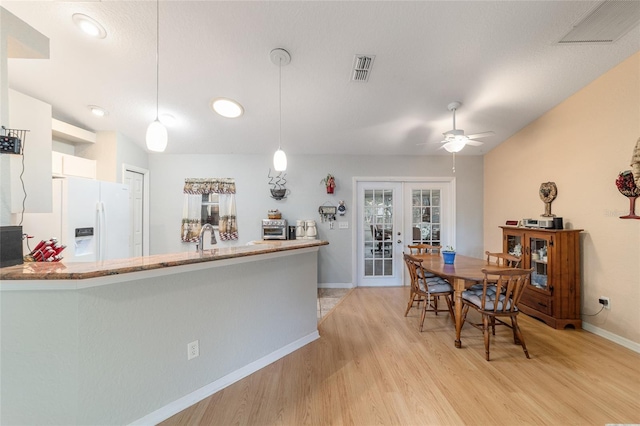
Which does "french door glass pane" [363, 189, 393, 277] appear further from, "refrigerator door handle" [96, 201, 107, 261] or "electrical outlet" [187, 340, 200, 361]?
"refrigerator door handle" [96, 201, 107, 261]

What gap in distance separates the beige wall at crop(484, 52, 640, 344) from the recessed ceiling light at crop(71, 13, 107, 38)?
4937mm

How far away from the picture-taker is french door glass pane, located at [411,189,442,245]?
177 inches


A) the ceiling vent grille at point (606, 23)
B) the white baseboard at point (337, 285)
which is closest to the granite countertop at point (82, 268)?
the white baseboard at point (337, 285)

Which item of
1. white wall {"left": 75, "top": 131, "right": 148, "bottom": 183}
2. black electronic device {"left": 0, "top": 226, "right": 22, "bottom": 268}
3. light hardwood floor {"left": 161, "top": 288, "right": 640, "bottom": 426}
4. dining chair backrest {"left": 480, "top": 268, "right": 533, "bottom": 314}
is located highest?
white wall {"left": 75, "top": 131, "right": 148, "bottom": 183}

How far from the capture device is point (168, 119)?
3.28 m

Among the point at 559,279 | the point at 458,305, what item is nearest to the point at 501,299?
the point at 458,305

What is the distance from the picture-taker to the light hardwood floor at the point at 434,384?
1.56 metres

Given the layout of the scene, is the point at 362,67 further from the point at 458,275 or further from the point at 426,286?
the point at 426,286

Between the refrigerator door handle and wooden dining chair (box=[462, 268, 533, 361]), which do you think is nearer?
wooden dining chair (box=[462, 268, 533, 361])

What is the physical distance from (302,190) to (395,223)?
1844mm

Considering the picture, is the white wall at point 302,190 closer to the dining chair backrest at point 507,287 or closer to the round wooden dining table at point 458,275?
the round wooden dining table at point 458,275

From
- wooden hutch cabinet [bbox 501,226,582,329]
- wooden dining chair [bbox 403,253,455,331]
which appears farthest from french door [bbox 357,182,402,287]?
wooden hutch cabinet [bbox 501,226,582,329]

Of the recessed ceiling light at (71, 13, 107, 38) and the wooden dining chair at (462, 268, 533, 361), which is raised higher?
the recessed ceiling light at (71, 13, 107, 38)

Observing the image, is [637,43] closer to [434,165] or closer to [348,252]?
[434,165]
